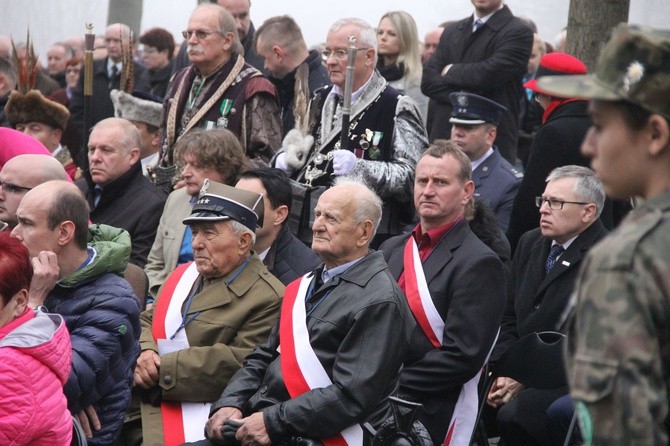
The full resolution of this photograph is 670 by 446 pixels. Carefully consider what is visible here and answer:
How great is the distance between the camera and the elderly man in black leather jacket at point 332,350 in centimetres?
503

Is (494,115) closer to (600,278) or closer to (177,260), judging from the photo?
(177,260)

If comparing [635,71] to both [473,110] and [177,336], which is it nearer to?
[177,336]

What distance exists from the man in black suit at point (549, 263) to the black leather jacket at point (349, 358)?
1.13 metres

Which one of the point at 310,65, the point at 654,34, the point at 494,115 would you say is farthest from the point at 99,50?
the point at 654,34

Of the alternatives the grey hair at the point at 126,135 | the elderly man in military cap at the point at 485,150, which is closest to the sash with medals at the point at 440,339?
the elderly man in military cap at the point at 485,150

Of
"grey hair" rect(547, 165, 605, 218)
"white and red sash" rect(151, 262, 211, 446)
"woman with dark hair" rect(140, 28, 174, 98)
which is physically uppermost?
"grey hair" rect(547, 165, 605, 218)

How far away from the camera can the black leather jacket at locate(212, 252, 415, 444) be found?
502 centimetres

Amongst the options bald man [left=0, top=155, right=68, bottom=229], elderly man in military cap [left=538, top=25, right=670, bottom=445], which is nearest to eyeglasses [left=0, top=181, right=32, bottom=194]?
bald man [left=0, top=155, right=68, bottom=229]

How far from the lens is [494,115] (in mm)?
7980

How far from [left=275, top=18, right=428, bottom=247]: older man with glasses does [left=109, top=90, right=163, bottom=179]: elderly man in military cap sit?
1493mm

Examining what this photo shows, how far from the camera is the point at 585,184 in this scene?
251 inches

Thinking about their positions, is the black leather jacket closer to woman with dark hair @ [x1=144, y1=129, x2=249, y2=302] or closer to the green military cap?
woman with dark hair @ [x1=144, y1=129, x2=249, y2=302]

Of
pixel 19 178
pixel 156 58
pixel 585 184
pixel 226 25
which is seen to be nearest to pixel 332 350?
pixel 585 184

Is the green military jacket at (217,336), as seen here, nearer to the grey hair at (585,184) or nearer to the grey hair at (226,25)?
the grey hair at (585,184)
